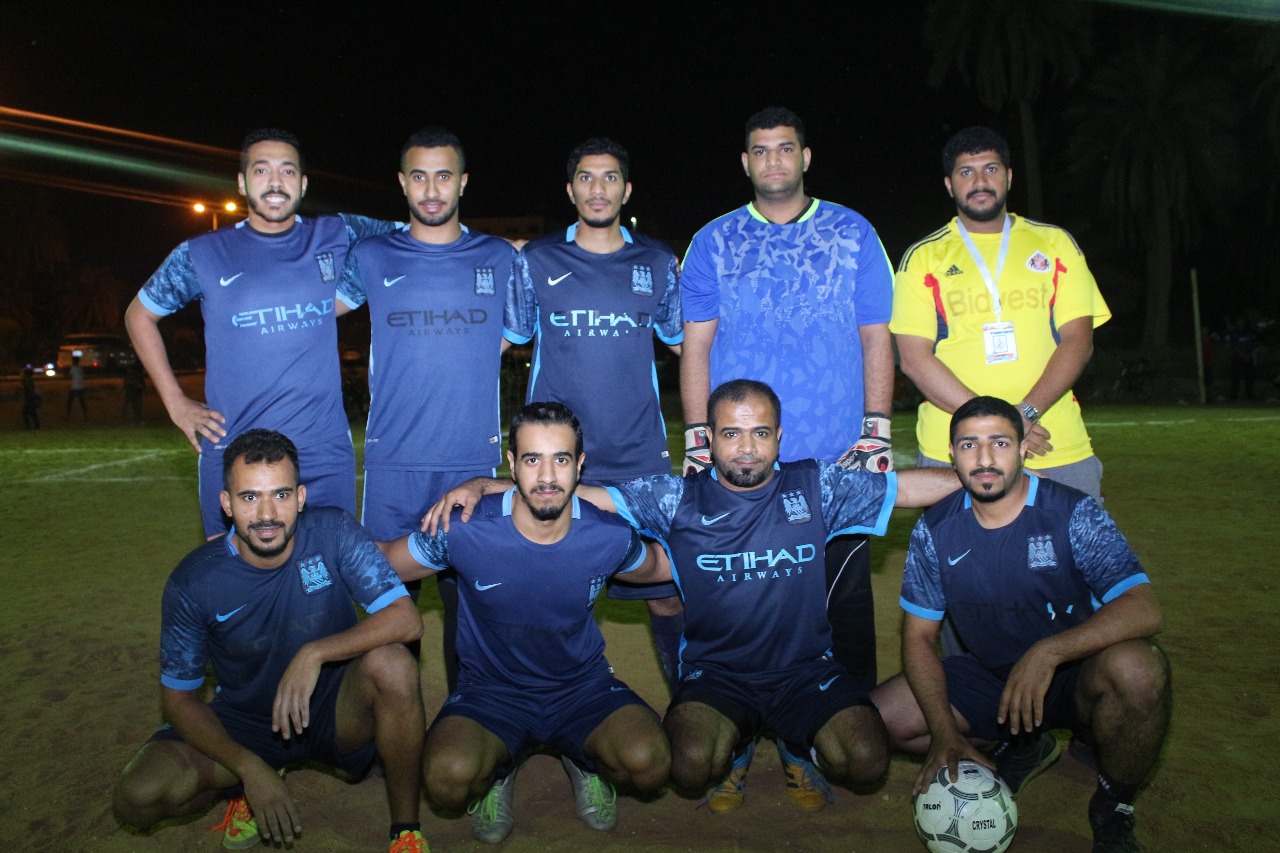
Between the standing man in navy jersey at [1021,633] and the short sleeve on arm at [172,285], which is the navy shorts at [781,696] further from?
the short sleeve on arm at [172,285]

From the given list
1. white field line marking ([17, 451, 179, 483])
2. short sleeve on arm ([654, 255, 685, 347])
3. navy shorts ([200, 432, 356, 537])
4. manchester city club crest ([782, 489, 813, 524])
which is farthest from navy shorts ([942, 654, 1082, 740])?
white field line marking ([17, 451, 179, 483])

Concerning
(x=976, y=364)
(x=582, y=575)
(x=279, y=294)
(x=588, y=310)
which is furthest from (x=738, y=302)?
(x=279, y=294)

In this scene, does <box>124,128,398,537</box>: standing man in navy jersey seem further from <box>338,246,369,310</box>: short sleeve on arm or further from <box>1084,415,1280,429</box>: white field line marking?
<box>1084,415,1280,429</box>: white field line marking

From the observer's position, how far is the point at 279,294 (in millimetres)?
4684

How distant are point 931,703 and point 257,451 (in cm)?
288

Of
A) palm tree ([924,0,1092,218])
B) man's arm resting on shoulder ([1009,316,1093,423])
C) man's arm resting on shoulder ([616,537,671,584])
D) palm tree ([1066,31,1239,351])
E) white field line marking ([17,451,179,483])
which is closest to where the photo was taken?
man's arm resting on shoulder ([616,537,671,584])

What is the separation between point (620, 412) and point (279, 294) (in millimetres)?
1695

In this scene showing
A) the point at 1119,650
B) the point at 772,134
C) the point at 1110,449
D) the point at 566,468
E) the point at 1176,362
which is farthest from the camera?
the point at 1176,362

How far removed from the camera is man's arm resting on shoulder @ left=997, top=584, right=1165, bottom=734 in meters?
3.82

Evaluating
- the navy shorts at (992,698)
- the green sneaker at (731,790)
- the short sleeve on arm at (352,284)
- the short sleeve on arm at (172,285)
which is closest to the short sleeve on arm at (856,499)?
the navy shorts at (992,698)

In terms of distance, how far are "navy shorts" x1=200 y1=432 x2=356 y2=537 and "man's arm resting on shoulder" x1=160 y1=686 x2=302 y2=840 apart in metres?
0.97

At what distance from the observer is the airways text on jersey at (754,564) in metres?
4.24

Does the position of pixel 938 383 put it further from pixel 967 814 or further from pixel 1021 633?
pixel 967 814

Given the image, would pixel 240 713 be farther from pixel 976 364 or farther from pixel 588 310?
pixel 976 364
